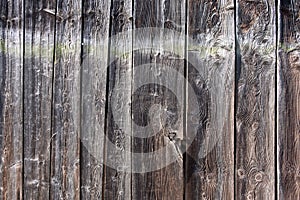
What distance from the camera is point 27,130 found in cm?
217

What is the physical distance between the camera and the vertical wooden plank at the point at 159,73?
215cm

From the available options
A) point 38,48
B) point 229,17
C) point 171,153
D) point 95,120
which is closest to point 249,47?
point 229,17

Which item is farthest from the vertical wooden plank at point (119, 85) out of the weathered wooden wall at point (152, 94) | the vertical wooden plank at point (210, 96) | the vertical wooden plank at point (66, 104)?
the vertical wooden plank at point (210, 96)

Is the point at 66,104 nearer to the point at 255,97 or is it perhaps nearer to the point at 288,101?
the point at 255,97

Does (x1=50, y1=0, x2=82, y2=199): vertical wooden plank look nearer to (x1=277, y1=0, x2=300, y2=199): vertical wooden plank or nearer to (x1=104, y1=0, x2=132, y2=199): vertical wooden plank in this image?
(x1=104, y1=0, x2=132, y2=199): vertical wooden plank

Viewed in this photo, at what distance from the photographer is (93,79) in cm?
215

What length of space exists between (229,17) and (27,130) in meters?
1.09

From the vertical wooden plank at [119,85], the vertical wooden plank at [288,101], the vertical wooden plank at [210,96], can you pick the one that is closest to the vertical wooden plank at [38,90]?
the vertical wooden plank at [119,85]

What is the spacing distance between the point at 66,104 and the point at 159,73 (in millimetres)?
461

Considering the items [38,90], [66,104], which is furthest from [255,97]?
[38,90]

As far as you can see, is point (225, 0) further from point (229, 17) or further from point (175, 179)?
point (175, 179)

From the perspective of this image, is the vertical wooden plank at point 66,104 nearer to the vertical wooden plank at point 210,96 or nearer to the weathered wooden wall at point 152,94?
the weathered wooden wall at point 152,94

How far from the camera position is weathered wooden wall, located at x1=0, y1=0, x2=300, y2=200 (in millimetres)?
2145

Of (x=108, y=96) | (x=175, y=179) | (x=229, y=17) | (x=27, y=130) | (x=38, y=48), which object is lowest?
(x=175, y=179)
